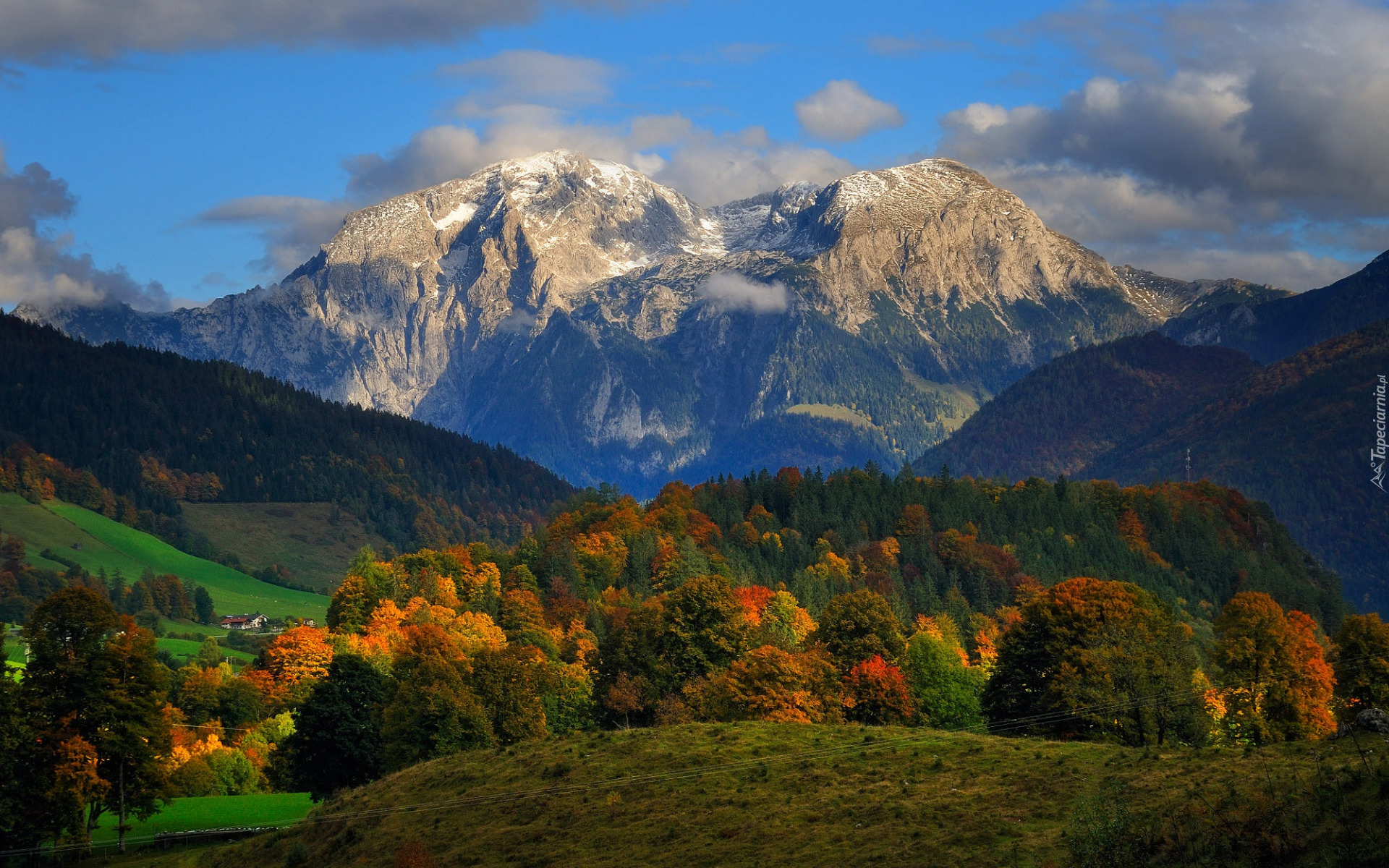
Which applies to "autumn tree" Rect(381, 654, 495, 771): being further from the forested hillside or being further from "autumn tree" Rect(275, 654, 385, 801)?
"autumn tree" Rect(275, 654, 385, 801)

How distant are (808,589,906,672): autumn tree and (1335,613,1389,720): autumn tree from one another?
3315cm

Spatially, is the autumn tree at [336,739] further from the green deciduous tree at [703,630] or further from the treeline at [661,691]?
the green deciduous tree at [703,630]

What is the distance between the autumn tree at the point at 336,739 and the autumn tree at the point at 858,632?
37.7 meters

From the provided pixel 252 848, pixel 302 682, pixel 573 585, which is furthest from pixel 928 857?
pixel 573 585

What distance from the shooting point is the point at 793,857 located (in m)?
61.6

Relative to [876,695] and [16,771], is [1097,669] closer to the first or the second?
[876,695]

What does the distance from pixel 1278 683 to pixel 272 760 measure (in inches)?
3339

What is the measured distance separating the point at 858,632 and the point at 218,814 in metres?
51.4

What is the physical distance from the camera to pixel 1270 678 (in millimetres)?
98188

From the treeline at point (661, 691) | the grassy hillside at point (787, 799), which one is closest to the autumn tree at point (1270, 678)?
the treeline at point (661, 691)

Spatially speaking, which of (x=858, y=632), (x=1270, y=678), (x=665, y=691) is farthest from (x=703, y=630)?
(x=1270, y=678)

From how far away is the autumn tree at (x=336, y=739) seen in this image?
358 ft

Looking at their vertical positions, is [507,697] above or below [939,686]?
above

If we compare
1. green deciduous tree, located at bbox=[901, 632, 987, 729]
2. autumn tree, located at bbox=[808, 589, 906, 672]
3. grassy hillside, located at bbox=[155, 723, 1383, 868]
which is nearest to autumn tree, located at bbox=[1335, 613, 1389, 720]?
green deciduous tree, located at bbox=[901, 632, 987, 729]
